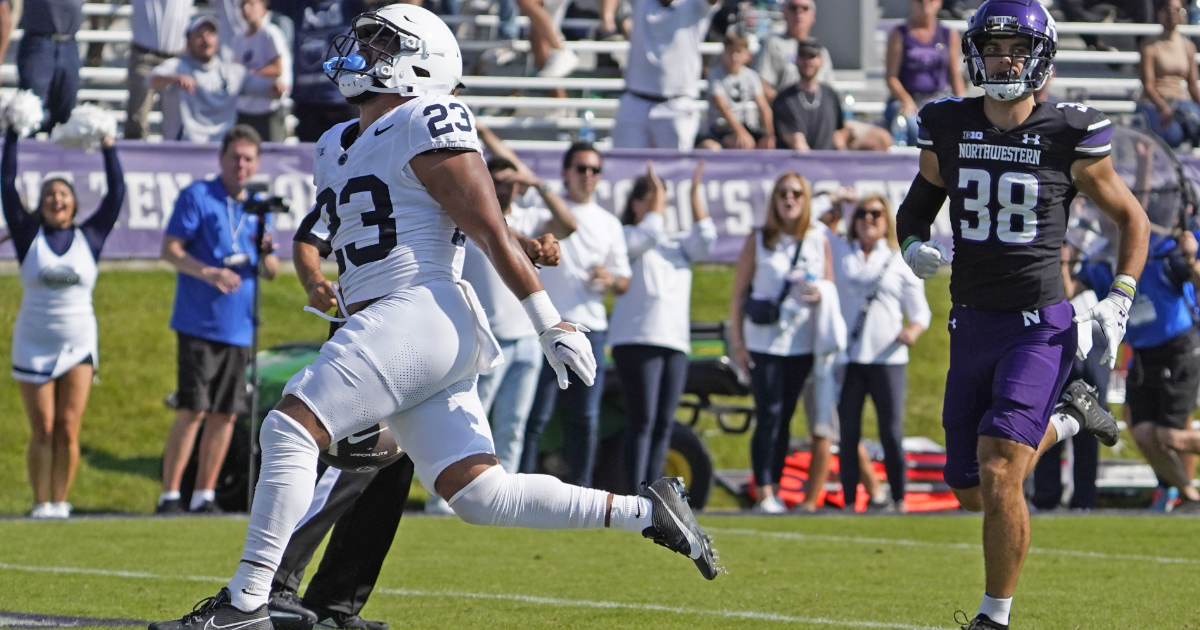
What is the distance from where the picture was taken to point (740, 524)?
363 inches

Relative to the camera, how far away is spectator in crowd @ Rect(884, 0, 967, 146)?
13.9 m

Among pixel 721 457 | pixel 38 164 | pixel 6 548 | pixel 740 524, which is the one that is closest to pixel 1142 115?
pixel 721 457

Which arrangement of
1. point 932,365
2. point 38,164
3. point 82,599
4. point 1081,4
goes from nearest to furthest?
point 82,599
point 38,164
point 932,365
point 1081,4

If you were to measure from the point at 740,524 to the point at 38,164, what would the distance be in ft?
19.2

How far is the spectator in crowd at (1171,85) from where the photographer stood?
49.3 ft

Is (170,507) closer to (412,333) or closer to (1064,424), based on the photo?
(412,333)

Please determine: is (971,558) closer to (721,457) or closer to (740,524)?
(740,524)

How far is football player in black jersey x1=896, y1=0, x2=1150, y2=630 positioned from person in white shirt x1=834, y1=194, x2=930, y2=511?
4653mm

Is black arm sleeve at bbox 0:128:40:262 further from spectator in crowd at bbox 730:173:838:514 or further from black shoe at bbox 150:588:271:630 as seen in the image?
black shoe at bbox 150:588:271:630

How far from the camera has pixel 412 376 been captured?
438cm

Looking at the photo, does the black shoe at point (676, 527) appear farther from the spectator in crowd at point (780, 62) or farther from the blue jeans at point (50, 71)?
the spectator in crowd at point (780, 62)

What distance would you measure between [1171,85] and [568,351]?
1287cm

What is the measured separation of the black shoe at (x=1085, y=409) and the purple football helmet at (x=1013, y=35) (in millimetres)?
1111

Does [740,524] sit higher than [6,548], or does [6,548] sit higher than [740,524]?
[6,548]
